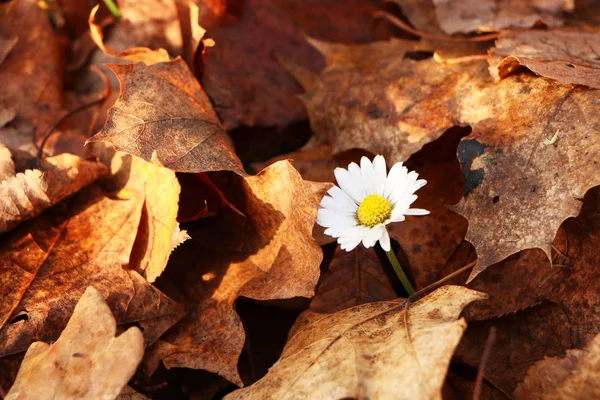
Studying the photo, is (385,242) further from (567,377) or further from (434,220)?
(567,377)

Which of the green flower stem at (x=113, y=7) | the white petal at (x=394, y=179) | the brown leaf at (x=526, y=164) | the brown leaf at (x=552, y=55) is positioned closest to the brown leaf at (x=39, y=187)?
the green flower stem at (x=113, y=7)

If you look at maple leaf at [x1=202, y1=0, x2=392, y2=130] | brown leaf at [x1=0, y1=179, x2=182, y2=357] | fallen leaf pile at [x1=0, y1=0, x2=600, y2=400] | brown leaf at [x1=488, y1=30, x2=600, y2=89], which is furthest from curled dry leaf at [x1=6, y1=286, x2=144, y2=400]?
brown leaf at [x1=488, y1=30, x2=600, y2=89]

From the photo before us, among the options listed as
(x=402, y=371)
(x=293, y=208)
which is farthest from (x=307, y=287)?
(x=402, y=371)

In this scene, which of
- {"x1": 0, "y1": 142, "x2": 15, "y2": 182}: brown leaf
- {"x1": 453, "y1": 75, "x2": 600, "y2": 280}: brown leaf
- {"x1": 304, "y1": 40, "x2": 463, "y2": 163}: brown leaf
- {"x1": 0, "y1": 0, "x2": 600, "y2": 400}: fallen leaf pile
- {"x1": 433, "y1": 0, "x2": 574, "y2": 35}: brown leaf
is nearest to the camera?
{"x1": 0, "y1": 0, "x2": 600, "y2": 400}: fallen leaf pile

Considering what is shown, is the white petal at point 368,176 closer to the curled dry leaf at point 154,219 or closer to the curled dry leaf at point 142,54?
the curled dry leaf at point 154,219

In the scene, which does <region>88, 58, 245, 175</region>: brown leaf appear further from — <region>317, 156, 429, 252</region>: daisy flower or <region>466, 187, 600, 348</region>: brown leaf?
<region>466, 187, 600, 348</region>: brown leaf

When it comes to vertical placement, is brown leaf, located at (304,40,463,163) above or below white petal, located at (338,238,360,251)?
above
